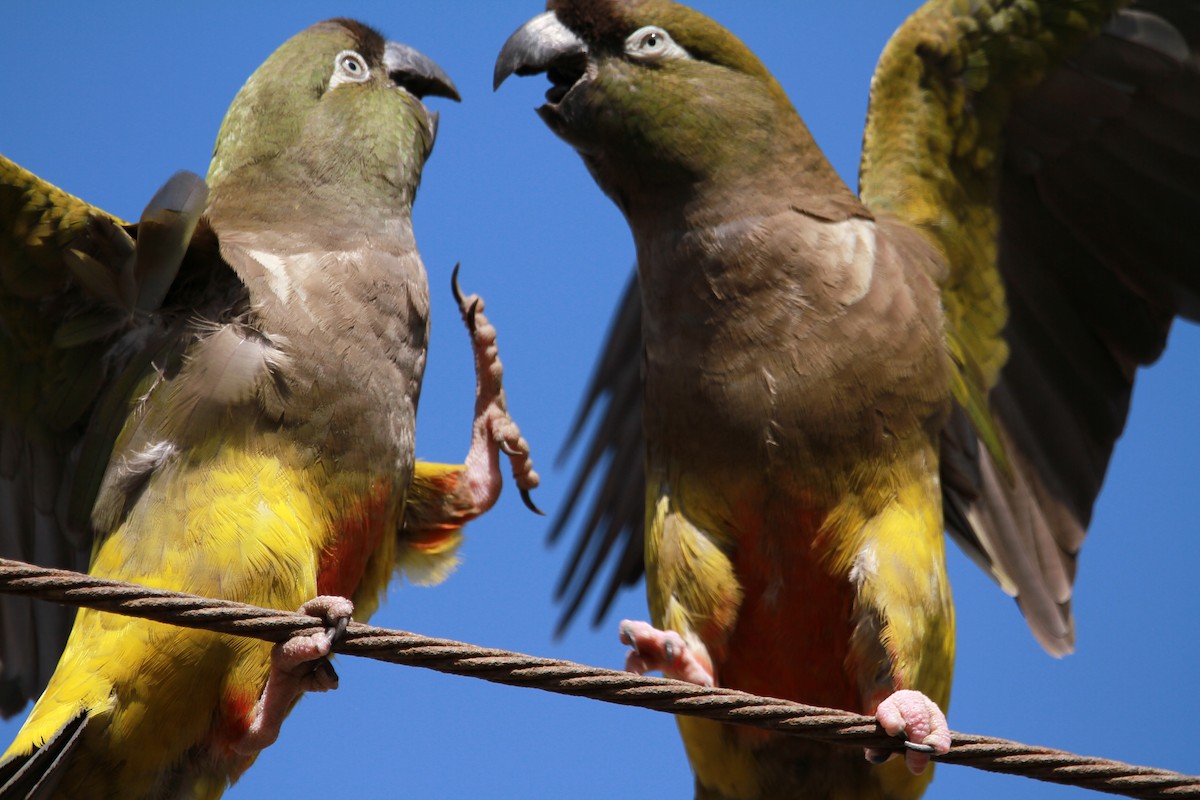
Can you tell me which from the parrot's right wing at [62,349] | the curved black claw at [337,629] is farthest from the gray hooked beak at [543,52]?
the curved black claw at [337,629]

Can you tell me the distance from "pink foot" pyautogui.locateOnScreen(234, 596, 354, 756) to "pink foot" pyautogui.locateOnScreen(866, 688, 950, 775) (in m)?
1.49

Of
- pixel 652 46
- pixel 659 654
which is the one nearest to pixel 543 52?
pixel 652 46

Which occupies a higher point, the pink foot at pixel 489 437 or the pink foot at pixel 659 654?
the pink foot at pixel 489 437

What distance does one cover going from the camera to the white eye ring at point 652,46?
4719mm

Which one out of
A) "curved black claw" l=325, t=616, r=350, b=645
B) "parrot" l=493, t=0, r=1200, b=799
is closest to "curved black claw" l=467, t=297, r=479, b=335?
→ "parrot" l=493, t=0, r=1200, b=799

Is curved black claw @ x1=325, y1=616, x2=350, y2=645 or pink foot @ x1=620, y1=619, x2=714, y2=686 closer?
curved black claw @ x1=325, y1=616, x2=350, y2=645

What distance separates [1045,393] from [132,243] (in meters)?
3.24

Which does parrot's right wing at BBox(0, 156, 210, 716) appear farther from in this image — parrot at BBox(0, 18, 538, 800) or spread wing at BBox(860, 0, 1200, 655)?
spread wing at BBox(860, 0, 1200, 655)

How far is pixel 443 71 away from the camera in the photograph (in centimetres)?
532

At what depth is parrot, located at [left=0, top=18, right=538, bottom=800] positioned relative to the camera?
3.91 meters

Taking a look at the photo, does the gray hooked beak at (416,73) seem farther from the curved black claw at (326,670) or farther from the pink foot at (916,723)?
the pink foot at (916,723)

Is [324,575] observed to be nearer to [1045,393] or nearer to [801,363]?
[801,363]

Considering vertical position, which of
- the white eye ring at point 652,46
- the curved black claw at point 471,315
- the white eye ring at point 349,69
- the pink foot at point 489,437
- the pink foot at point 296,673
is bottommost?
the pink foot at point 296,673

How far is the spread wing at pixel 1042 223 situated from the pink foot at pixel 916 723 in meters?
1.08
